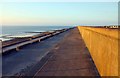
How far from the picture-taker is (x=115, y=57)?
23.0ft

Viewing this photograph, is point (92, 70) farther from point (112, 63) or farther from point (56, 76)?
point (112, 63)

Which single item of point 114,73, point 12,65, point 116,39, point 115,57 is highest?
point 116,39

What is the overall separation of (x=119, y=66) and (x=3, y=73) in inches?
347

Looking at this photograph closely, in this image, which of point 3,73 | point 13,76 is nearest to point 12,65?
point 3,73

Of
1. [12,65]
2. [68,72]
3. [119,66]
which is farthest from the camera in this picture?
[12,65]

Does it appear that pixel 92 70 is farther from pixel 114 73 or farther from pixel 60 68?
pixel 114 73

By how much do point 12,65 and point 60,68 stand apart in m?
4.43

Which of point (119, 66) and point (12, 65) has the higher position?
point (119, 66)

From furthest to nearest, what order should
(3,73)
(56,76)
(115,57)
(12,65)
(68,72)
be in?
(12,65) < (3,73) < (68,72) < (56,76) < (115,57)

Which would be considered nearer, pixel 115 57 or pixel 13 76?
pixel 115 57

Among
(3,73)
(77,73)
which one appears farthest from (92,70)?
(3,73)

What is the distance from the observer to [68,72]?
1238 centimetres

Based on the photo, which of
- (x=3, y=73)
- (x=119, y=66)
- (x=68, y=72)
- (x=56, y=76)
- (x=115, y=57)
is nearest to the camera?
(x=119, y=66)

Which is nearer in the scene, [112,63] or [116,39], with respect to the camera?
[116,39]
